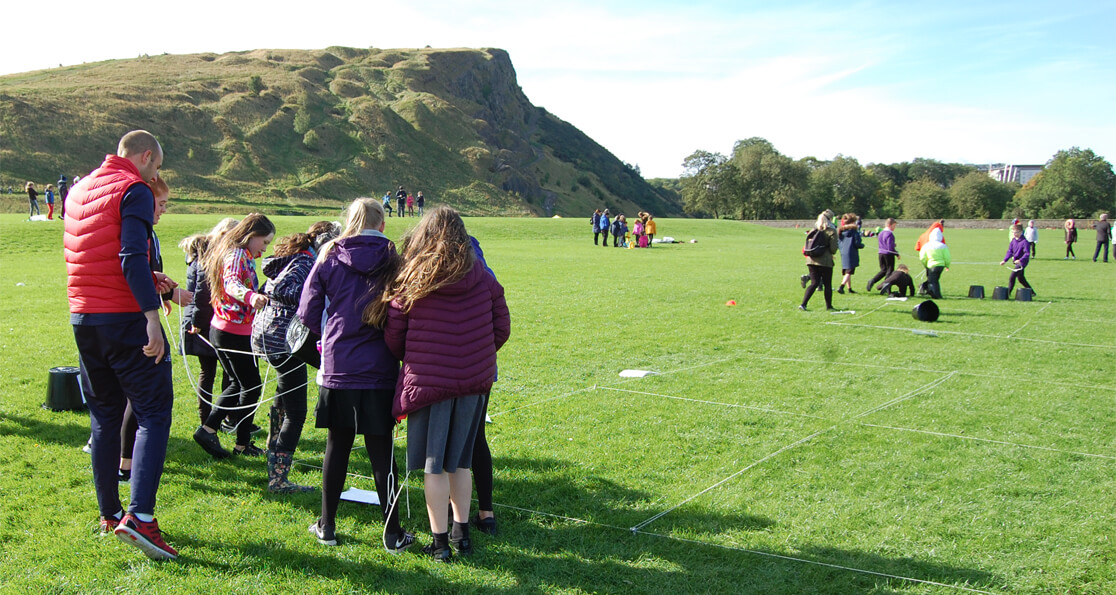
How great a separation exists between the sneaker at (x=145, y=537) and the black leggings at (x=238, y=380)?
1.42 metres

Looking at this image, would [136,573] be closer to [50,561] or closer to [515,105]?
[50,561]

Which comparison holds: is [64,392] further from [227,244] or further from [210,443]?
[227,244]

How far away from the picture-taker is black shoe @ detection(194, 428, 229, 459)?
5543 millimetres

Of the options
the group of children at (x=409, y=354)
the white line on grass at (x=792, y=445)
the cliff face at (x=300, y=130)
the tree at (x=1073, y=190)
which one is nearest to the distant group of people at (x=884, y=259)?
the white line on grass at (x=792, y=445)

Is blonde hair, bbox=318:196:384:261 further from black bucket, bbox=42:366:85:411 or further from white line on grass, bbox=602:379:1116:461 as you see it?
white line on grass, bbox=602:379:1116:461

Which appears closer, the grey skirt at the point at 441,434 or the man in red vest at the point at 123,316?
the man in red vest at the point at 123,316

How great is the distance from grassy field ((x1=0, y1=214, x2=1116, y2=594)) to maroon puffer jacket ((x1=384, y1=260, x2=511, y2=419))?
39.6 inches

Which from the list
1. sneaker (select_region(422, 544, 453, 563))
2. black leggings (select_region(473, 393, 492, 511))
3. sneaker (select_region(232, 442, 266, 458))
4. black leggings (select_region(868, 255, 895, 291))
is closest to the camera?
sneaker (select_region(422, 544, 453, 563))

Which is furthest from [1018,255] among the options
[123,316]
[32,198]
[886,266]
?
[32,198]

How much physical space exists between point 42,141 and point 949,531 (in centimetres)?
7293

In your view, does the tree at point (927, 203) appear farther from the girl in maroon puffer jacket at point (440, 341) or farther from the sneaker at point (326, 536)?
the sneaker at point (326, 536)

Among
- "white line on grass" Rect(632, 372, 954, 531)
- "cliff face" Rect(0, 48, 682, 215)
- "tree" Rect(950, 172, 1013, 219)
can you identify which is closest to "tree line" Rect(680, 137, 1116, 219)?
"tree" Rect(950, 172, 1013, 219)

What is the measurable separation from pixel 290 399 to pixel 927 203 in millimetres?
105483

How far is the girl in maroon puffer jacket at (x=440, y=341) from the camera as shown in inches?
149
